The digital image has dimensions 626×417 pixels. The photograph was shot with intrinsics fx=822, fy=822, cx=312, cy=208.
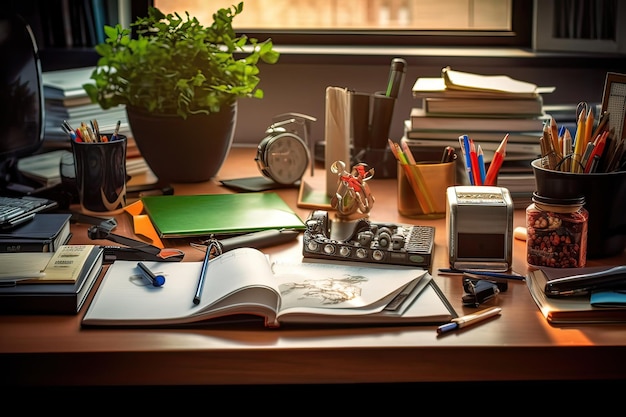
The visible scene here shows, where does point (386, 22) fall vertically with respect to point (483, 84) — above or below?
above

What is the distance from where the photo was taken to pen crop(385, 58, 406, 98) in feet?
5.38

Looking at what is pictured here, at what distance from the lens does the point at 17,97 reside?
1.65 m

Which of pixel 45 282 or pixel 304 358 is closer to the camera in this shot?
pixel 304 358

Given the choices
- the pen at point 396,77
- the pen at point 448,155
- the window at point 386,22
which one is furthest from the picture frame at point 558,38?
the pen at point 448,155

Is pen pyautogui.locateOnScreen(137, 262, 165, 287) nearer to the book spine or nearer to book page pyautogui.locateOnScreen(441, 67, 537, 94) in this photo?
the book spine

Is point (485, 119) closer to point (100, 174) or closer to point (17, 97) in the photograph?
point (100, 174)

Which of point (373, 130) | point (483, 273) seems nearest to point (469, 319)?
point (483, 273)

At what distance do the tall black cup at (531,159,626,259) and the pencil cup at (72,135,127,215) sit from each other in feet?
2.38

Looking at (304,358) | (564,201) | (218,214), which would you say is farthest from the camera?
(218,214)

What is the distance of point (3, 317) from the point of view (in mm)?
1026

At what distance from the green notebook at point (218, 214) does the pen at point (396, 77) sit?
1.10ft

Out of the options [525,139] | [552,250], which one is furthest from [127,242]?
[525,139]

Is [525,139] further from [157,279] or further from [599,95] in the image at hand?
[157,279]

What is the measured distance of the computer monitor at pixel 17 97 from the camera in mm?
1633
